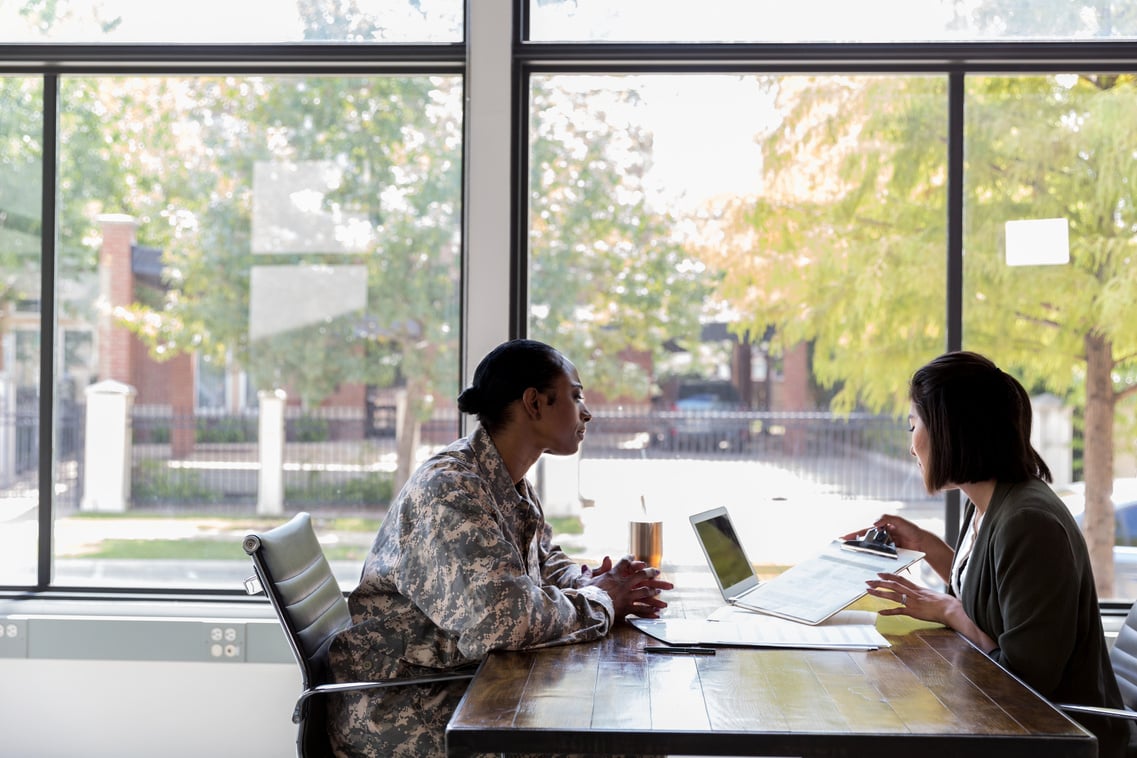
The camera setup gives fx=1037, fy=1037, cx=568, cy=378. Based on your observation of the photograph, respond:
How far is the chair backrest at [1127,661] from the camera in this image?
7.61 feet

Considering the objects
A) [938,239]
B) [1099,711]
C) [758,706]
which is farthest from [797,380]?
[758,706]

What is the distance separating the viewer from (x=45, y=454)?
3.50 metres

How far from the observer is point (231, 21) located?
3.40 metres

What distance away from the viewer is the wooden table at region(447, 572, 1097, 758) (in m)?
1.46

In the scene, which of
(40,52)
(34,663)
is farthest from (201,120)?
(34,663)

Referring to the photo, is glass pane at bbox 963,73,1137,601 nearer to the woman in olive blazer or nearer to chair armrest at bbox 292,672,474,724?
the woman in olive blazer

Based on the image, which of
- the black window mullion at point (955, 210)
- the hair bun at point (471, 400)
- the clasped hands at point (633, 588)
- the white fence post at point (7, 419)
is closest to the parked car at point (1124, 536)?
the black window mullion at point (955, 210)

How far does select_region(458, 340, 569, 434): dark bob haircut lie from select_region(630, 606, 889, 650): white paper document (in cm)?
53

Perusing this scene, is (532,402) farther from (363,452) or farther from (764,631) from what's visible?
(363,452)

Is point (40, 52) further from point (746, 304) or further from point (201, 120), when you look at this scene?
point (746, 304)

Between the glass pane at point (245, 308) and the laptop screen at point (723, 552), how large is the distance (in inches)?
47.0

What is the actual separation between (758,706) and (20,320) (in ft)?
9.71

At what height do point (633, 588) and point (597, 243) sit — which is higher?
point (597, 243)

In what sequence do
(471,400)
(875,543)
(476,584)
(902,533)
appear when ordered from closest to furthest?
(476,584) < (471,400) < (875,543) < (902,533)
